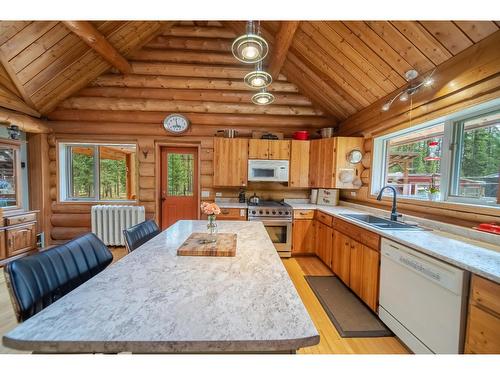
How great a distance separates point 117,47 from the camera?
3217 millimetres

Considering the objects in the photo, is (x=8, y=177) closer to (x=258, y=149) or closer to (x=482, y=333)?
(x=258, y=149)

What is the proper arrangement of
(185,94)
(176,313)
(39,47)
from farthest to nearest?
(185,94) → (39,47) → (176,313)

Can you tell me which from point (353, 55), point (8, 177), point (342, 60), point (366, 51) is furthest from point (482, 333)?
point (8, 177)

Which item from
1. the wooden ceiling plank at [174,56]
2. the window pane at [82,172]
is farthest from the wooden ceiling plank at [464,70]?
the window pane at [82,172]

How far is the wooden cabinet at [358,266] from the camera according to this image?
220cm

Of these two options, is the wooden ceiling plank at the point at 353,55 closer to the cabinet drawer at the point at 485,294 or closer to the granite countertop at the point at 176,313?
the cabinet drawer at the point at 485,294

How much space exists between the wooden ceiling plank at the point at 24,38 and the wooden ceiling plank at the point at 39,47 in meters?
0.04

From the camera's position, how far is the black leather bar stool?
176 centimetres

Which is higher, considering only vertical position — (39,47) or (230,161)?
(39,47)

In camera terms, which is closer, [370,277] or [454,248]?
[454,248]

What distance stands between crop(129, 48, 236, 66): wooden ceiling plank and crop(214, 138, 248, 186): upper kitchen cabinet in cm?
138

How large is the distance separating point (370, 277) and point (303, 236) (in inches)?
59.5
